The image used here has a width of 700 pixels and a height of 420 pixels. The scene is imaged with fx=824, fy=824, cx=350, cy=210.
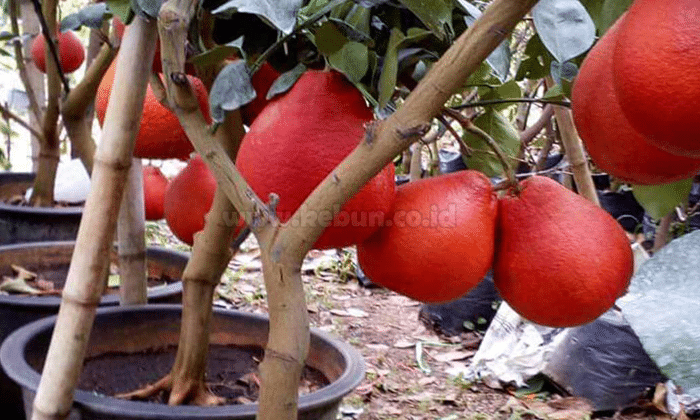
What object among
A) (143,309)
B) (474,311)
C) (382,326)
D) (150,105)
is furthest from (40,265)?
(474,311)

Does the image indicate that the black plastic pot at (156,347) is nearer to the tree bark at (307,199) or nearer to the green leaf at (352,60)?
the tree bark at (307,199)

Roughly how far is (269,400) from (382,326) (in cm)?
193

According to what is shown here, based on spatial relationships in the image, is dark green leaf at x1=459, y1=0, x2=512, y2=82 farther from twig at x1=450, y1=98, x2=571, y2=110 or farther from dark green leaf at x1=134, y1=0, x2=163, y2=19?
dark green leaf at x1=134, y1=0, x2=163, y2=19

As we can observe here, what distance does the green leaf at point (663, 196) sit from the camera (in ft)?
1.65

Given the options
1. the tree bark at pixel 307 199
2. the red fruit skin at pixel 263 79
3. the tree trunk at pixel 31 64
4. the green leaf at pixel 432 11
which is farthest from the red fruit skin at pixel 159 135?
the tree trunk at pixel 31 64

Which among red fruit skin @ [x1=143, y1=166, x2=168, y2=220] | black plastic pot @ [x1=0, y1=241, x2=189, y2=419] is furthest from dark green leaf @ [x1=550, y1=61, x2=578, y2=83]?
red fruit skin @ [x1=143, y1=166, x2=168, y2=220]

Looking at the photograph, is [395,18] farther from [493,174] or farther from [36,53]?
[36,53]

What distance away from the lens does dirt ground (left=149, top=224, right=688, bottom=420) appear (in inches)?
70.6

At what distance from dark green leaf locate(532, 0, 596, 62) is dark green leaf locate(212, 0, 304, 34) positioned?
126 millimetres

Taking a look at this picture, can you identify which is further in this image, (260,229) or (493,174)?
(493,174)

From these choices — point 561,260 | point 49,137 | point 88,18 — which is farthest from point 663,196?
point 49,137

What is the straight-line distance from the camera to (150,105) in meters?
0.76

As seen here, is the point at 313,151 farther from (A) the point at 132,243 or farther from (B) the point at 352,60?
(A) the point at 132,243

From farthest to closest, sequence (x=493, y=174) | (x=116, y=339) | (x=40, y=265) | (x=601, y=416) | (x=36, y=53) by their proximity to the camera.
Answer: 1. (x=36, y=53)
2. (x=601, y=416)
3. (x=40, y=265)
4. (x=116, y=339)
5. (x=493, y=174)
